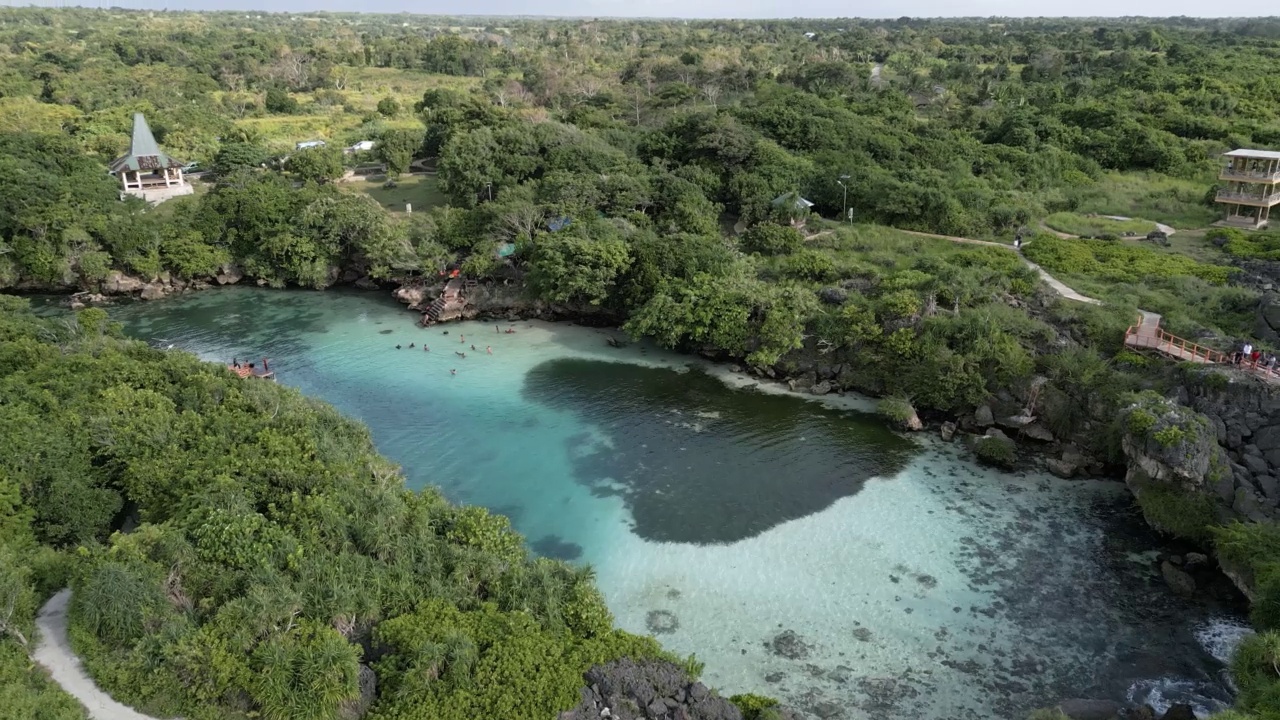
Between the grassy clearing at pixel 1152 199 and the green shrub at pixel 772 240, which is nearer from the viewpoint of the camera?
the green shrub at pixel 772 240

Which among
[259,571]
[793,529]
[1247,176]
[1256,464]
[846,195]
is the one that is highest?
[1247,176]

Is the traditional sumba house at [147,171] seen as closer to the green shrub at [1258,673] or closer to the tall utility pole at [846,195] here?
the tall utility pole at [846,195]

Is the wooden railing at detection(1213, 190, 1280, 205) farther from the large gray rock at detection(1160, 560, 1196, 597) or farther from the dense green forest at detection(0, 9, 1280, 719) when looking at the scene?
the large gray rock at detection(1160, 560, 1196, 597)

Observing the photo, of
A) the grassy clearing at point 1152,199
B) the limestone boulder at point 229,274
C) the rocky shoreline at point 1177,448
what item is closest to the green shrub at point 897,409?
the rocky shoreline at point 1177,448

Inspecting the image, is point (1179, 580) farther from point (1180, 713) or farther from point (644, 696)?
point (644, 696)

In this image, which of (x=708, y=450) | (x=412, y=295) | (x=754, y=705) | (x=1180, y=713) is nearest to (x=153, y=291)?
(x=412, y=295)

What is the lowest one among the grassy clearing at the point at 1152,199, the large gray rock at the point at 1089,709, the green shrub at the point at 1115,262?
the large gray rock at the point at 1089,709

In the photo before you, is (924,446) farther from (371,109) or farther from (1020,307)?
(371,109)
